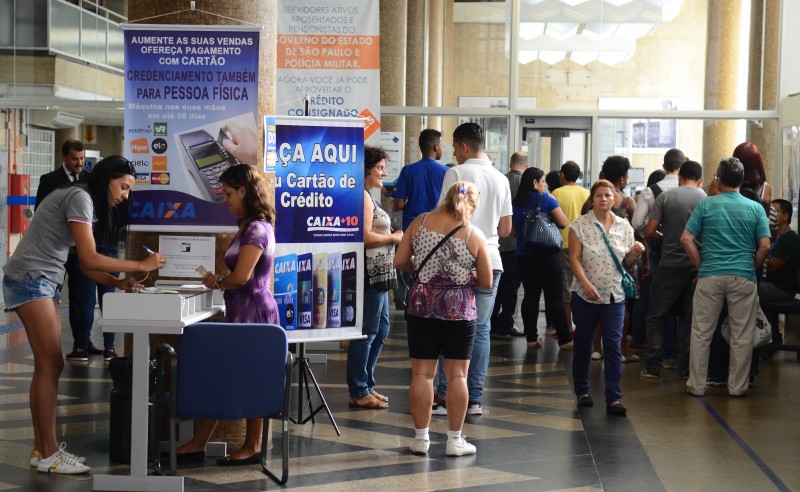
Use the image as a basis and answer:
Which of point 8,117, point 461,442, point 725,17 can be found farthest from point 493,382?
point 8,117

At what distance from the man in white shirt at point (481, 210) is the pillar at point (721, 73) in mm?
6432

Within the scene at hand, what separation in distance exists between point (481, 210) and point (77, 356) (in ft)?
12.3

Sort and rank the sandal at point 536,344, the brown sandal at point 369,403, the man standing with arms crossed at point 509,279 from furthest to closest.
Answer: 1. the man standing with arms crossed at point 509,279
2. the sandal at point 536,344
3. the brown sandal at point 369,403

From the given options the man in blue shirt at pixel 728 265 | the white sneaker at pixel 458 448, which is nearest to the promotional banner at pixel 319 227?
the white sneaker at pixel 458 448

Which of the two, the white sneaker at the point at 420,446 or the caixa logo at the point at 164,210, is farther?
the white sneaker at the point at 420,446

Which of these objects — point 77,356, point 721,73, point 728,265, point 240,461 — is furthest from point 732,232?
point 721,73

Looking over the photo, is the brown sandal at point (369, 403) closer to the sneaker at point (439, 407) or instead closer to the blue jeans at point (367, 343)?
the blue jeans at point (367, 343)

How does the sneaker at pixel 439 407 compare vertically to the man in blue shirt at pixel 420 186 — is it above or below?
below

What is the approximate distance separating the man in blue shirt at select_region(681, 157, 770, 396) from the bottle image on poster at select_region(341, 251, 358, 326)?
2490mm

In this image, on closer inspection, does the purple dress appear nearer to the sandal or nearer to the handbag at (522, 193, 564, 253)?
the handbag at (522, 193, 564, 253)

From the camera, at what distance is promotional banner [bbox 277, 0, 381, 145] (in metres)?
9.30

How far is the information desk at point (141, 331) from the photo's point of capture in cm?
486

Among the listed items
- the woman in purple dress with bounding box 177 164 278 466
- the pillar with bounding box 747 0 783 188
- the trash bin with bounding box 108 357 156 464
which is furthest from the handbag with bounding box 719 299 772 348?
the pillar with bounding box 747 0 783 188

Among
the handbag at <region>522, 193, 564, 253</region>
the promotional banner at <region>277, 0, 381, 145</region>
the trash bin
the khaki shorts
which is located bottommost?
the trash bin
